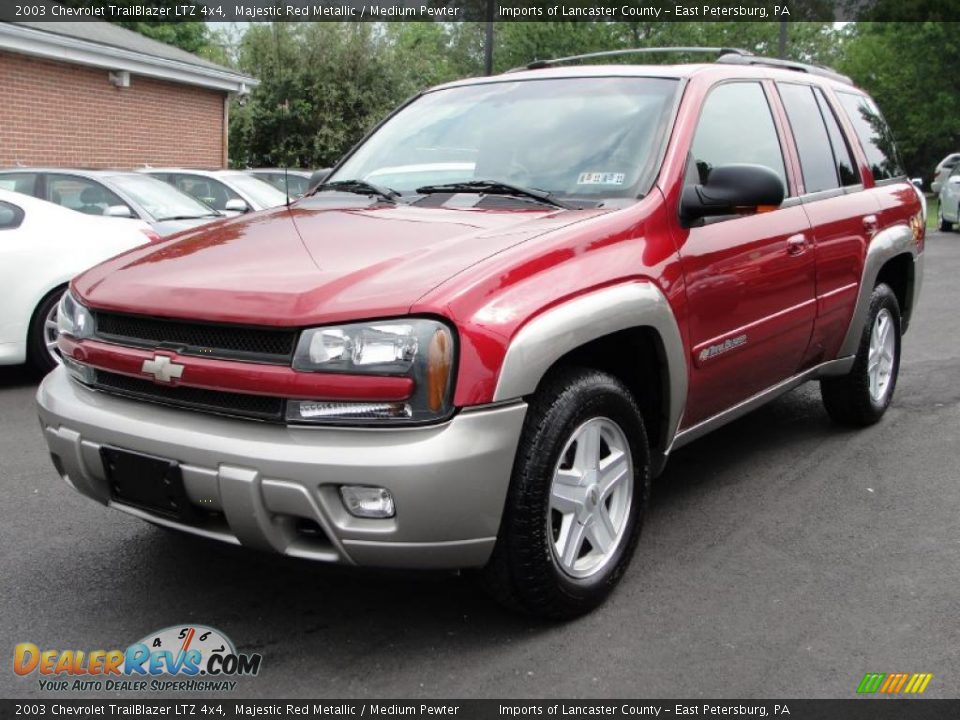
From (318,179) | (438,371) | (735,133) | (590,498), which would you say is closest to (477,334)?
(438,371)

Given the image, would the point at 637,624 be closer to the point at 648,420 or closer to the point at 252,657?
the point at 648,420

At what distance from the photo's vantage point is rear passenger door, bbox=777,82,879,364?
4668 mm

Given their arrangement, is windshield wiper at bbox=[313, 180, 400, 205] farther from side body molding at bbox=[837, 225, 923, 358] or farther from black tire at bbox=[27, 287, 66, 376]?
black tire at bbox=[27, 287, 66, 376]

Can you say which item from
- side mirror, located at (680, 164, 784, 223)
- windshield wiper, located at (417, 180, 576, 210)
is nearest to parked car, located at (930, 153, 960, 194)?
side mirror, located at (680, 164, 784, 223)

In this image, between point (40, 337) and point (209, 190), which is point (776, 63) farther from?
point (209, 190)

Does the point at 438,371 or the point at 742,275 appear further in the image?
the point at 742,275

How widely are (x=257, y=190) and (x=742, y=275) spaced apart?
858 cm

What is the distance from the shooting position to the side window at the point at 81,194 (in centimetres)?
877

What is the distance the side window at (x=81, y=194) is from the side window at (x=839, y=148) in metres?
5.94

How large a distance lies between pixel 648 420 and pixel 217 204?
8.71 meters

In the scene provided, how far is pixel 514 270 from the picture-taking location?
9.89 ft

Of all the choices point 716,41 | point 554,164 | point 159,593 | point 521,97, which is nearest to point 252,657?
point 159,593

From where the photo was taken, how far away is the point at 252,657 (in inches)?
122
